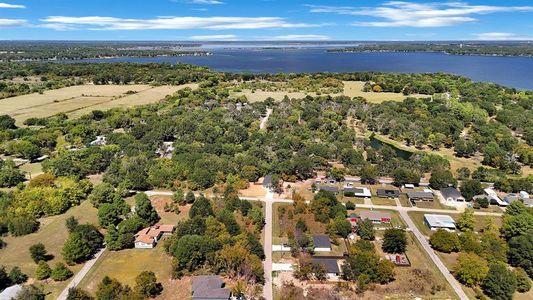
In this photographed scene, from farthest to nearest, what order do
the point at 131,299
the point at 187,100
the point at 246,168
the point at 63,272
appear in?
the point at 187,100, the point at 246,168, the point at 63,272, the point at 131,299

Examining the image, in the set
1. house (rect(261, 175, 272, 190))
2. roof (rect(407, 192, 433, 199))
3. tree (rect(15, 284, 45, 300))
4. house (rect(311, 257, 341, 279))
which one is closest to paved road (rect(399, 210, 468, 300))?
roof (rect(407, 192, 433, 199))

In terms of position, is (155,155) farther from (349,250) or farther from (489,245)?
(489,245)

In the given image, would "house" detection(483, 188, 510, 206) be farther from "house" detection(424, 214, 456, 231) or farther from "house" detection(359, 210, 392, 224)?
"house" detection(359, 210, 392, 224)

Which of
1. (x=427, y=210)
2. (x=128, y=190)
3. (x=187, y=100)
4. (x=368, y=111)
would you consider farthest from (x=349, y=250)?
(x=187, y=100)

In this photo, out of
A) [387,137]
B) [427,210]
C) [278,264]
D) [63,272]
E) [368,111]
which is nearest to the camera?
[63,272]

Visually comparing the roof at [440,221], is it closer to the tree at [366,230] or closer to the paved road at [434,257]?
the paved road at [434,257]

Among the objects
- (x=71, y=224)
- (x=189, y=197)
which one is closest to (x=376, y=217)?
(x=189, y=197)
